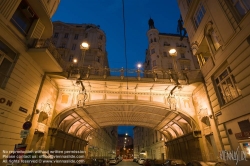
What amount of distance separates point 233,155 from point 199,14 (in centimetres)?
1325

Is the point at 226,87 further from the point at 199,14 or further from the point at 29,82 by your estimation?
the point at 29,82

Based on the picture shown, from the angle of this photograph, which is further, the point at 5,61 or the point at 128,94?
the point at 128,94

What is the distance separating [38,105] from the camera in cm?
1260

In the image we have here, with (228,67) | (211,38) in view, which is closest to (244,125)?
(228,67)

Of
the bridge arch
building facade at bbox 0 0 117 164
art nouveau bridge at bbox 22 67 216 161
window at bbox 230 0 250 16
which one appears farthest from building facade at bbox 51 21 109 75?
window at bbox 230 0 250 16

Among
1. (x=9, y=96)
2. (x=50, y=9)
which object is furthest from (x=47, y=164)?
(x=50, y=9)

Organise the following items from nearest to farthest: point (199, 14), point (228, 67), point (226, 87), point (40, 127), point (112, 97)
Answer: point (228, 67), point (226, 87), point (40, 127), point (199, 14), point (112, 97)

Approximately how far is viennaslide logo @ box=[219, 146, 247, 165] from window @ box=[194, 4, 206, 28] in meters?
12.3

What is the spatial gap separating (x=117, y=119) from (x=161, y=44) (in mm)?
27286

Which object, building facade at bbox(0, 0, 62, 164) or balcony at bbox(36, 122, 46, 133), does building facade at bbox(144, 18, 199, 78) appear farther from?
building facade at bbox(0, 0, 62, 164)

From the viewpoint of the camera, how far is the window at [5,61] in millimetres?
9000

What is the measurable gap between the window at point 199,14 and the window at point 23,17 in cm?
1556

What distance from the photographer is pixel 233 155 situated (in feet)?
33.7

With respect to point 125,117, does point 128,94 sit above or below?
above
